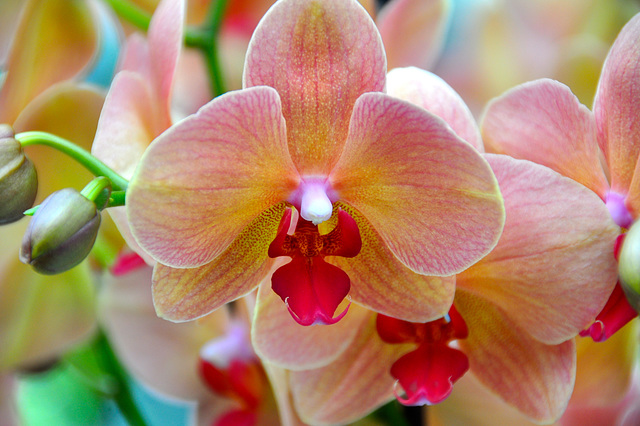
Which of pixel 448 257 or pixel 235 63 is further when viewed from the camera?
pixel 235 63

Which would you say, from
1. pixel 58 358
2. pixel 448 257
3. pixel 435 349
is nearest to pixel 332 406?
pixel 435 349

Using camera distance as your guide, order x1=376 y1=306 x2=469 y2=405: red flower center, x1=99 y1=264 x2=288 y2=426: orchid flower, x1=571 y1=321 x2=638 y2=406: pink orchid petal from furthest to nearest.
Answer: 1. x1=99 y1=264 x2=288 y2=426: orchid flower
2. x1=571 y1=321 x2=638 y2=406: pink orchid petal
3. x1=376 y1=306 x2=469 y2=405: red flower center

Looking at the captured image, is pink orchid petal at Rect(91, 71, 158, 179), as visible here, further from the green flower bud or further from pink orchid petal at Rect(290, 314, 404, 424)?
the green flower bud

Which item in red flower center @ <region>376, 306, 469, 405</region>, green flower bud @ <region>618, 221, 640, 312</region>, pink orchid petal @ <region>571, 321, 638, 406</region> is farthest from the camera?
pink orchid petal @ <region>571, 321, 638, 406</region>

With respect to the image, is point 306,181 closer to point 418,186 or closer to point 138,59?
point 418,186

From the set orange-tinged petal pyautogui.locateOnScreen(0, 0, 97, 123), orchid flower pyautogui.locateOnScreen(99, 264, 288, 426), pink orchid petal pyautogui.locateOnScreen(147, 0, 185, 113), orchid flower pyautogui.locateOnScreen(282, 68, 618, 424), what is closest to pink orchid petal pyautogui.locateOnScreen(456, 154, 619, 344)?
orchid flower pyautogui.locateOnScreen(282, 68, 618, 424)

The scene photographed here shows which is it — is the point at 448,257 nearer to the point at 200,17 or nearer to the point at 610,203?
the point at 610,203

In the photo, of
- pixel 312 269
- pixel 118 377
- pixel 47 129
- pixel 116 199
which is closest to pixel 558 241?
pixel 312 269
